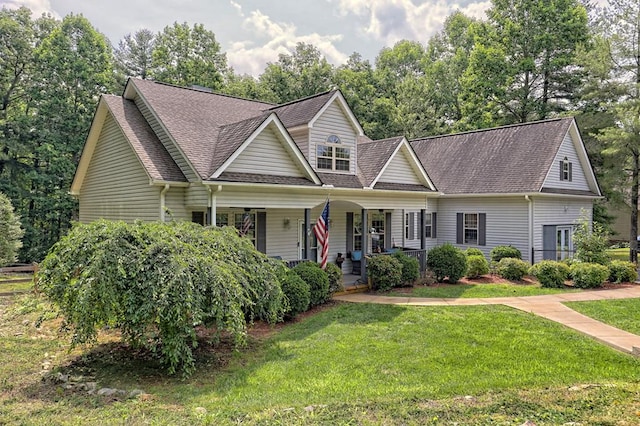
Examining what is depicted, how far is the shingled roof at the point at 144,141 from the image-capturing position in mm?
11617

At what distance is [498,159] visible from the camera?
819 inches

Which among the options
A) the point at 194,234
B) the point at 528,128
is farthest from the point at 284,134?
the point at 528,128

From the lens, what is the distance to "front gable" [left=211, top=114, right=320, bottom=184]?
11781 mm

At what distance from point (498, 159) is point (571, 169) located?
3.42 m

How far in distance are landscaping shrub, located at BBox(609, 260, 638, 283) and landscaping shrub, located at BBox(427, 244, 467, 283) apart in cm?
522

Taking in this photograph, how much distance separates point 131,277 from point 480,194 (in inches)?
655

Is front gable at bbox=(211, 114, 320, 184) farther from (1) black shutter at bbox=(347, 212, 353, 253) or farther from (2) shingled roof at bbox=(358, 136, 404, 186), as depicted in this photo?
(1) black shutter at bbox=(347, 212, 353, 253)

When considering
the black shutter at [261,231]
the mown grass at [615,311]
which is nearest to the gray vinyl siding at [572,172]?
the mown grass at [615,311]

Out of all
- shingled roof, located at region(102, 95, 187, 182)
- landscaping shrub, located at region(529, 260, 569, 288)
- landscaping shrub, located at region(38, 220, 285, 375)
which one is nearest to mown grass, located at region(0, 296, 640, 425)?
landscaping shrub, located at region(38, 220, 285, 375)

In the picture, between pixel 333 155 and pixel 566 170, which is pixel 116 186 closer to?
pixel 333 155

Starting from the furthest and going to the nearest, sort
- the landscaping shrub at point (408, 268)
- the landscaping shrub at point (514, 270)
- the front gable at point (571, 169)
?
the front gable at point (571, 169)
the landscaping shrub at point (514, 270)
the landscaping shrub at point (408, 268)

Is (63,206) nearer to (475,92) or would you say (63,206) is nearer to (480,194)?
(480,194)

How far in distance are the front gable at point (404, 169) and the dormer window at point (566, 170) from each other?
7.71 meters

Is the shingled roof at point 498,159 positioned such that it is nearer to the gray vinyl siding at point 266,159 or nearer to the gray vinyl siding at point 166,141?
the gray vinyl siding at point 266,159
